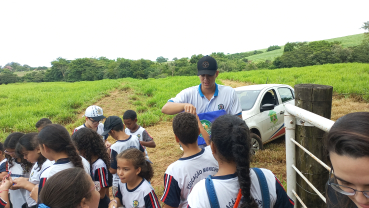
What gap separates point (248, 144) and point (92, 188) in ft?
3.58

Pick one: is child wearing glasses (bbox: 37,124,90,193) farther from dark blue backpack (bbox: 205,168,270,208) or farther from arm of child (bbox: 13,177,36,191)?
dark blue backpack (bbox: 205,168,270,208)

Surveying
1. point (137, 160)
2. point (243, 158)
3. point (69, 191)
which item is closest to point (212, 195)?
point (243, 158)

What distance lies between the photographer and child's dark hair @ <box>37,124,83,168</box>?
80.7 inches

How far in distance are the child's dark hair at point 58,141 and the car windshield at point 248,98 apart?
395 centimetres

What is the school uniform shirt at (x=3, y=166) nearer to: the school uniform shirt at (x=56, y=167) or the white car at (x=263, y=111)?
the school uniform shirt at (x=56, y=167)

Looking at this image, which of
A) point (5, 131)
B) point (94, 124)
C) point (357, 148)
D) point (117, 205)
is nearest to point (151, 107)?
point (5, 131)

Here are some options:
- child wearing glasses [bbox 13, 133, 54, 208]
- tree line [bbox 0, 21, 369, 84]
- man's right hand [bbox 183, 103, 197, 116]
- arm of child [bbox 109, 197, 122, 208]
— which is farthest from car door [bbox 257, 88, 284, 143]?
tree line [bbox 0, 21, 369, 84]

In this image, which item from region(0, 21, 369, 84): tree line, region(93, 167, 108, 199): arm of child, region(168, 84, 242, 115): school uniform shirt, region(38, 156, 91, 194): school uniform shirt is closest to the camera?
region(38, 156, 91, 194): school uniform shirt

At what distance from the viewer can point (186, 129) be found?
190 cm

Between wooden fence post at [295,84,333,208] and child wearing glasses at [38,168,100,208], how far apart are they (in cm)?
175

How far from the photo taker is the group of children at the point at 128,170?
4.22ft

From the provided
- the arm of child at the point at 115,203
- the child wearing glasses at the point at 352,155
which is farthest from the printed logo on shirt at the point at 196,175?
the child wearing glasses at the point at 352,155

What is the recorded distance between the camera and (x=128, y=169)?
2230mm

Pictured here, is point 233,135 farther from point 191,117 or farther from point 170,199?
point 170,199
